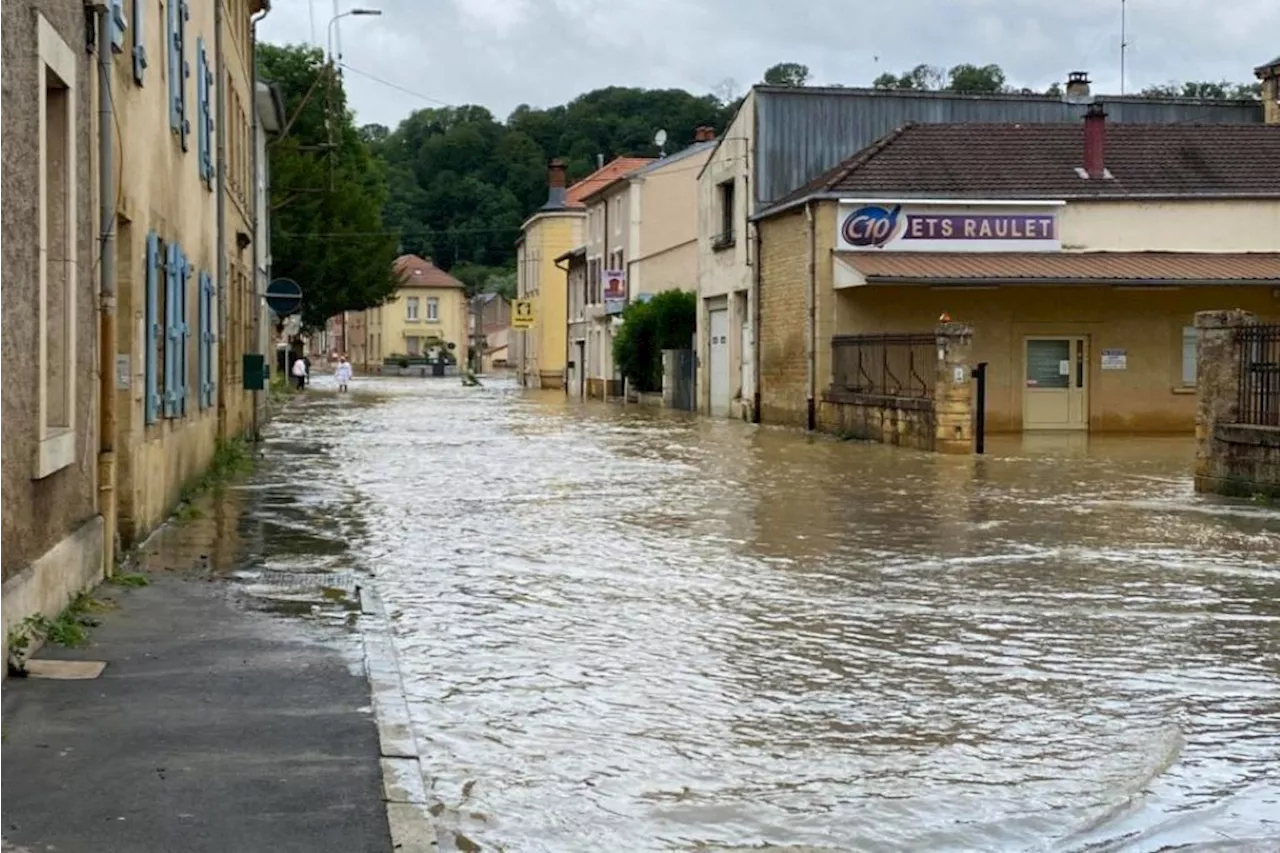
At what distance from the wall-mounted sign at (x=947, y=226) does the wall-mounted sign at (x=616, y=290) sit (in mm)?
24112

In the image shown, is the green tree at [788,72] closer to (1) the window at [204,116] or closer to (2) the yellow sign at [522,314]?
(2) the yellow sign at [522,314]

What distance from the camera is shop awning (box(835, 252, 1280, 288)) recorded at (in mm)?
30891

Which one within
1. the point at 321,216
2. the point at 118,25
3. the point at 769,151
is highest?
the point at 321,216

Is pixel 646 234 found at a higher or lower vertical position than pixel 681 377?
higher

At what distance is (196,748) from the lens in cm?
642

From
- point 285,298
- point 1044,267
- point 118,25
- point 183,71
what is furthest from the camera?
point 1044,267

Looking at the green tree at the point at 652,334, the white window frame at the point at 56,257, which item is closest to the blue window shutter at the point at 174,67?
the white window frame at the point at 56,257

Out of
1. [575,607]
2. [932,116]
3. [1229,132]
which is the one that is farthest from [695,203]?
[575,607]

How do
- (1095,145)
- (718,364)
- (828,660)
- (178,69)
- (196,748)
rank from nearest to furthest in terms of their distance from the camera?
(196,748), (828,660), (178,69), (1095,145), (718,364)

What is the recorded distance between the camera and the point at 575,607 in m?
10.6

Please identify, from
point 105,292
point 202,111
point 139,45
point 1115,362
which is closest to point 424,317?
point 1115,362

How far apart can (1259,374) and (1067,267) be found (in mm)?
13979

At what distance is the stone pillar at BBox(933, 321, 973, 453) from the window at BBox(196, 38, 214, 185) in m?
11.3

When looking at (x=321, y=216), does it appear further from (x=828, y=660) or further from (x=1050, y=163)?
(x=828, y=660)
